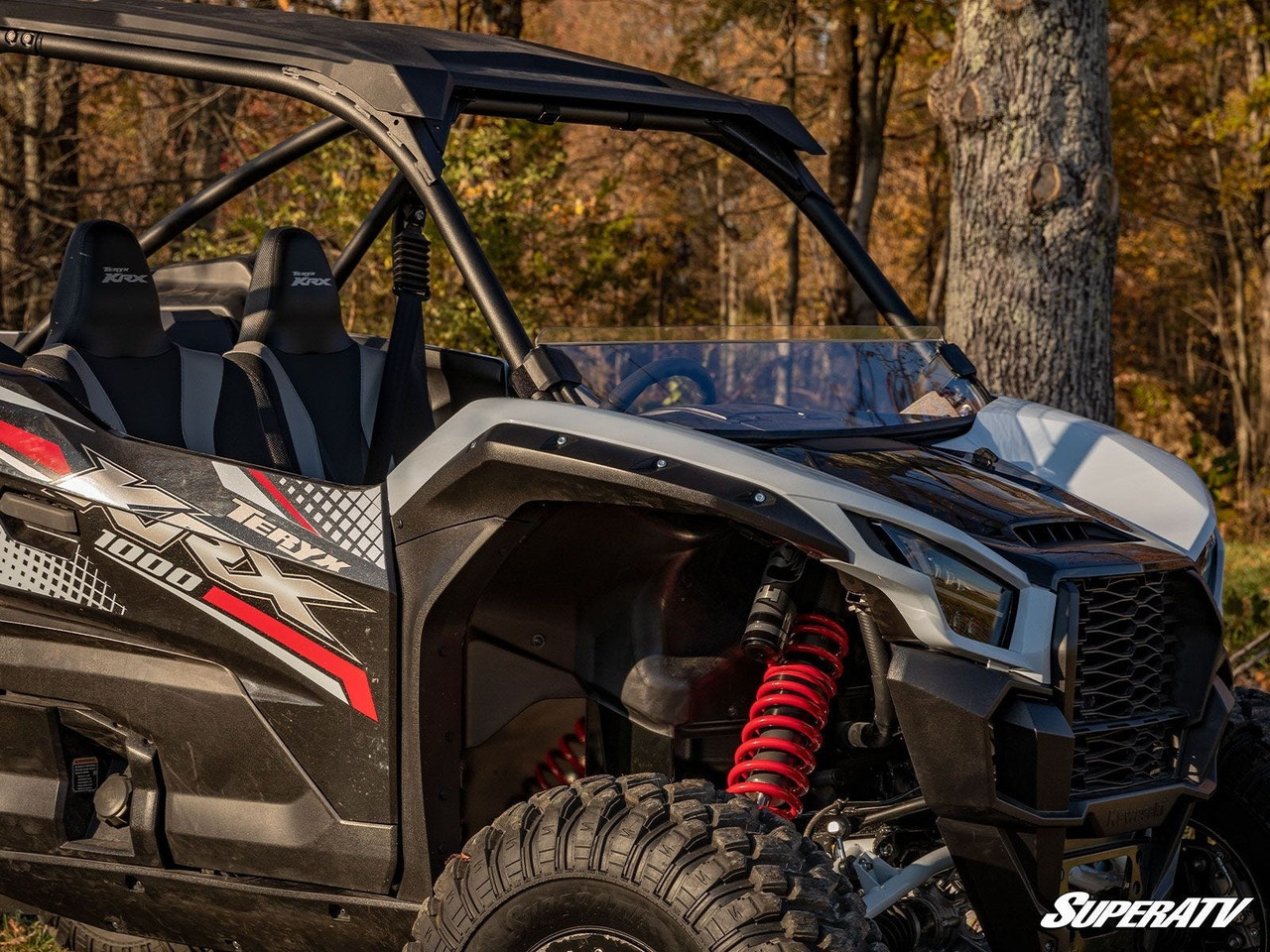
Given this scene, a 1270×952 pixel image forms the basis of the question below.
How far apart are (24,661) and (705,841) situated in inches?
63.9

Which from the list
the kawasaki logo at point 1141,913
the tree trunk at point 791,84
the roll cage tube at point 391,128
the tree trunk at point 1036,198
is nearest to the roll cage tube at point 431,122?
the roll cage tube at point 391,128

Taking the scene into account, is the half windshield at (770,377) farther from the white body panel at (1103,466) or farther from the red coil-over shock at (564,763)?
the red coil-over shock at (564,763)

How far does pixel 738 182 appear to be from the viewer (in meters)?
29.2

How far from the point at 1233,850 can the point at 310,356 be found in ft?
8.77

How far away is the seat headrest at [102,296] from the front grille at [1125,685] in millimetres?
2393

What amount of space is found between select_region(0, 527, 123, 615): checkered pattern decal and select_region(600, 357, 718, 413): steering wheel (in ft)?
3.72

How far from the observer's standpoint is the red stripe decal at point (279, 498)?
117 inches

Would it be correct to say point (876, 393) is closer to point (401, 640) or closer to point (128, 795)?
point (401, 640)

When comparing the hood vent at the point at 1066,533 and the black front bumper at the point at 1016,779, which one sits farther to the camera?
the hood vent at the point at 1066,533

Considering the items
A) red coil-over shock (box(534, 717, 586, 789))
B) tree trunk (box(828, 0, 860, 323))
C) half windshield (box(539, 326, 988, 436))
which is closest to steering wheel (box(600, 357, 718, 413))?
half windshield (box(539, 326, 988, 436))

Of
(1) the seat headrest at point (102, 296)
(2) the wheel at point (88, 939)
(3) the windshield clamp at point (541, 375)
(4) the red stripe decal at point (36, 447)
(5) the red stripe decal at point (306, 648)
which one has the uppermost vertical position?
(1) the seat headrest at point (102, 296)

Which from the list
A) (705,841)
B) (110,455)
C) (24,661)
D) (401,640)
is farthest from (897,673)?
(24,661)

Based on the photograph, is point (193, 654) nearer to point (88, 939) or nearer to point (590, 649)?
point (590, 649)

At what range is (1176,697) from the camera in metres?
2.96
